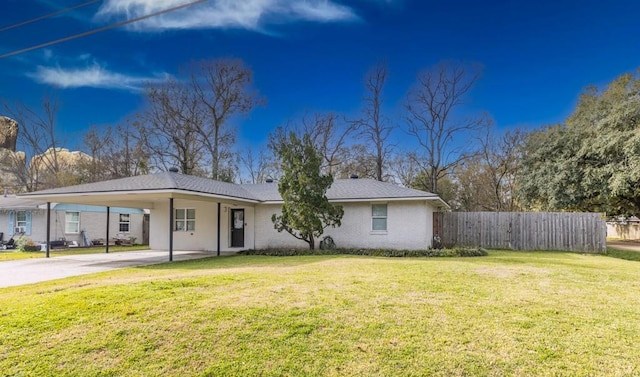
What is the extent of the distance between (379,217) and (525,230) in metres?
7.66

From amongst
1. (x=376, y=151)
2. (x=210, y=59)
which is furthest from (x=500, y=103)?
(x=210, y=59)

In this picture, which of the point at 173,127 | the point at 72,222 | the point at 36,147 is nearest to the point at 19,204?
the point at 72,222

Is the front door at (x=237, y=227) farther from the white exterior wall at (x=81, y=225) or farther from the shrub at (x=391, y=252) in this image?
the white exterior wall at (x=81, y=225)

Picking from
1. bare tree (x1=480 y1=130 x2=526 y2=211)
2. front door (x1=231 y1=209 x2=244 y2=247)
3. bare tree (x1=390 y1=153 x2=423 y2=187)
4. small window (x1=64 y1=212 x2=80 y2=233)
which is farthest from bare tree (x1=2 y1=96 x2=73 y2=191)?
bare tree (x1=480 y1=130 x2=526 y2=211)

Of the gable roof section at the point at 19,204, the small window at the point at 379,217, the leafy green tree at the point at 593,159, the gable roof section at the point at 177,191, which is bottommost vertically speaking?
the small window at the point at 379,217

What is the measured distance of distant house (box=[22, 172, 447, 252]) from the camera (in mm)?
13547

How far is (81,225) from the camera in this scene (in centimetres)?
2244

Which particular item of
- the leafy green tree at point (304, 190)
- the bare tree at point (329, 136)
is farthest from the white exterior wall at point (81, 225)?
the bare tree at point (329, 136)

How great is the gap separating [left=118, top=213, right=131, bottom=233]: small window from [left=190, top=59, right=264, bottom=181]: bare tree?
8213 millimetres

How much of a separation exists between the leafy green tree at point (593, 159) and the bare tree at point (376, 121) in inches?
399

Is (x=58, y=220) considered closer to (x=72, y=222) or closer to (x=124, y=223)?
(x=72, y=222)

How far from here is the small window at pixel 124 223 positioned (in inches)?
965

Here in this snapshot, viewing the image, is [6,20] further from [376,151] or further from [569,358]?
[376,151]

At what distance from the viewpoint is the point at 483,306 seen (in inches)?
221
